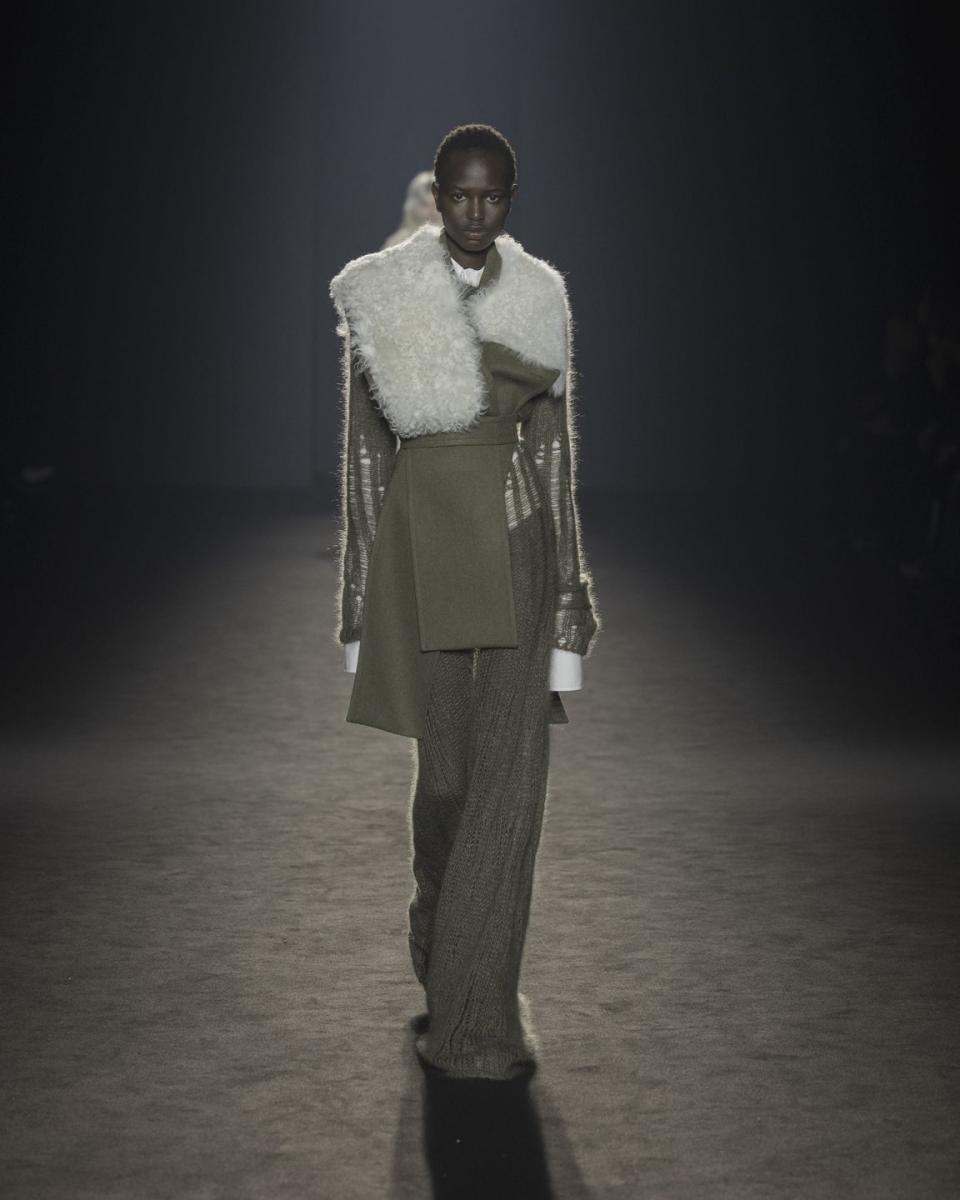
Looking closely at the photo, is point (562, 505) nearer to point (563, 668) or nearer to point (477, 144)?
point (563, 668)

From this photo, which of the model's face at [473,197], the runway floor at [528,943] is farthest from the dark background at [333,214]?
the model's face at [473,197]

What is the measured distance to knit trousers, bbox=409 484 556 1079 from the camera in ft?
8.39

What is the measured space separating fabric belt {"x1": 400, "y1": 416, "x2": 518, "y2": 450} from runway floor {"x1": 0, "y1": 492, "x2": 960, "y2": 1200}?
707 mm

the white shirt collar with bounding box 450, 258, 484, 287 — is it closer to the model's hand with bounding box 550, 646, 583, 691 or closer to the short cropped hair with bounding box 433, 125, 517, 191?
the short cropped hair with bounding box 433, 125, 517, 191

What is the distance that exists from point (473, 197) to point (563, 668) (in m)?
0.54

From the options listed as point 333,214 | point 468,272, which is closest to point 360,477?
point 468,272

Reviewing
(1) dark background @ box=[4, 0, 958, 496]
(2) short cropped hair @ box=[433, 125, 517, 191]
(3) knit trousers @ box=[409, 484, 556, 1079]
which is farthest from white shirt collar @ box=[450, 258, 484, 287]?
(1) dark background @ box=[4, 0, 958, 496]

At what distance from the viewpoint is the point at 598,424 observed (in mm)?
13273

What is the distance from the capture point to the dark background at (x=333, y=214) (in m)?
12.8

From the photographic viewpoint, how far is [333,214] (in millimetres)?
13141

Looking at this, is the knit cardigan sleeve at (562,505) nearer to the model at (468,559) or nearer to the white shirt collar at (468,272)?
the model at (468,559)

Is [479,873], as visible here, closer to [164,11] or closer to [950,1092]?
[950,1092]

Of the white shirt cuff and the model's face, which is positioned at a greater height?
the model's face

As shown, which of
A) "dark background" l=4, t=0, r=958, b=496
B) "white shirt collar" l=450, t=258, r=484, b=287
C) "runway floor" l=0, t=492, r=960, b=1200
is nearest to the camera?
"runway floor" l=0, t=492, r=960, b=1200
